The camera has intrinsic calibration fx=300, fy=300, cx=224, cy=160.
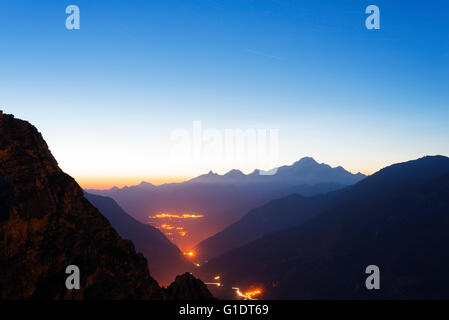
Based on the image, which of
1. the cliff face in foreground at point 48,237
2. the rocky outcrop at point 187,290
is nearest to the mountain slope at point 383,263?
the rocky outcrop at point 187,290

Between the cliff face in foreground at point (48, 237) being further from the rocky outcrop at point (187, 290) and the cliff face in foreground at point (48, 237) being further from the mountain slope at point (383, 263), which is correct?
the mountain slope at point (383, 263)

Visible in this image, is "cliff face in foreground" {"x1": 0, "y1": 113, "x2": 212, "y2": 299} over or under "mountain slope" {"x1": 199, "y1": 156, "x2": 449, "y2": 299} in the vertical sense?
over

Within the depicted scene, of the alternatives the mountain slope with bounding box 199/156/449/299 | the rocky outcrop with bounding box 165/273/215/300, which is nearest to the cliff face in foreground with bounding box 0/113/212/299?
the rocky outcrop with bounding box 165/273/215/300

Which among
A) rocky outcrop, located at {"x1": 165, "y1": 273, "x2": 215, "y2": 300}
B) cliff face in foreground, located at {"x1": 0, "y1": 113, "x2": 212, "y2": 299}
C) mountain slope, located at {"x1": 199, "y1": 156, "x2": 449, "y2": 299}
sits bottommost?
mountain slope, located at {"x1": 199, "y1": 156, "x2": 449, "y2": 299}

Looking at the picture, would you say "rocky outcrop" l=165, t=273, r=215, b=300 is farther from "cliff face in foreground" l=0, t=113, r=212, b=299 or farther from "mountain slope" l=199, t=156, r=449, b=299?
"mountain slope" l=199, t=156, r=449, b=299

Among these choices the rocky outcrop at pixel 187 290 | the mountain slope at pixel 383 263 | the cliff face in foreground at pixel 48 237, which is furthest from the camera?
the mountain slope at pixel 383 263

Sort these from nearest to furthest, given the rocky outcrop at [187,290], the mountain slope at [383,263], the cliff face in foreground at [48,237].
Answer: the cliff face in foreground at [48,237], the rocky outcrop at [187,290], the mountain slope at [383,263]
